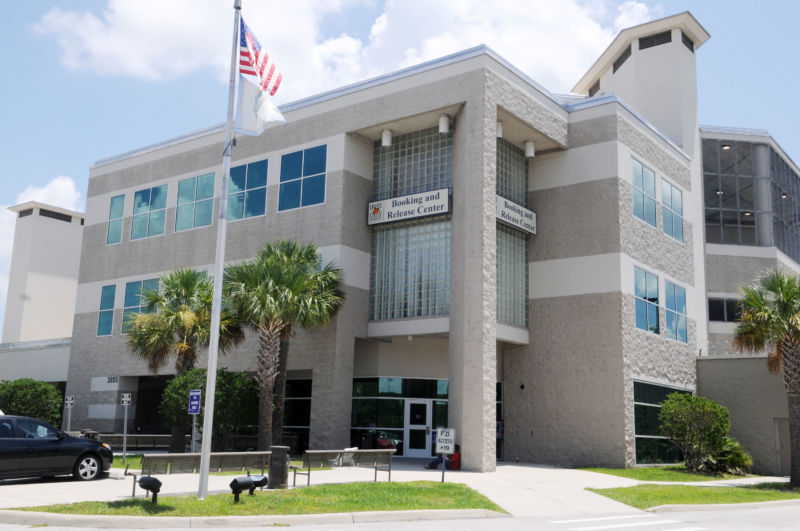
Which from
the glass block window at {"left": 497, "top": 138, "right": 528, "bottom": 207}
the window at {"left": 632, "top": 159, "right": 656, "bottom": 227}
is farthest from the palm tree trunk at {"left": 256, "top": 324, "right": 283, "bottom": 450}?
the window at {"left": 632, "top": 159, "right": 656, "bottom": 227}

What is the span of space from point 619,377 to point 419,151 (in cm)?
1100

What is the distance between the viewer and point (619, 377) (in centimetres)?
2755

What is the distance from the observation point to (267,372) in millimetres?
24359

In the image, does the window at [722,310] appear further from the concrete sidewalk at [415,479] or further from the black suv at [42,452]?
the black suv at [42,452]

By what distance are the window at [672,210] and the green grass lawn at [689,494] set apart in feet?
45.3

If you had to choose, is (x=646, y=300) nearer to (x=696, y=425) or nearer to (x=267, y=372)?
(x=696, y=425)

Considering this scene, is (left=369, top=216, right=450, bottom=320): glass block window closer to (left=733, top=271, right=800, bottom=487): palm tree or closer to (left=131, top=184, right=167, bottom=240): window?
(left=733, top=271, right=800, bottom=487): palm tree

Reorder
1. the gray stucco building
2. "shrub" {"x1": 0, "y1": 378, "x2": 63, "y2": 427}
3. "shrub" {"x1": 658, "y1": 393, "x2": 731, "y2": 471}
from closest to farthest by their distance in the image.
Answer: "shrub" {"x1": 658, "y1": 393, "x2": 731, "y2": 471} → the gray stucco building → "shrub" {"x1": 0, "y1": 378, "x2": 63, "y2": 427}

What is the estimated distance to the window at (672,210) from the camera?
3294 centimetres

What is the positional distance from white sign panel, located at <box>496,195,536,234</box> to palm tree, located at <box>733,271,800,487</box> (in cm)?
817

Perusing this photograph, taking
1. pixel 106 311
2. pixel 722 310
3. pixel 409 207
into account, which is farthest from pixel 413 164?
pixel 722 310

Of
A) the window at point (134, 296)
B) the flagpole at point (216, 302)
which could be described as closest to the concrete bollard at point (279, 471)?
the flagpole at point (216, 302)

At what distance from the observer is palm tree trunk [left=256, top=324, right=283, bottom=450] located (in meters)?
24.0

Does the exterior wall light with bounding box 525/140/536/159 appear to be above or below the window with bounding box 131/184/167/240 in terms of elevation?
above
